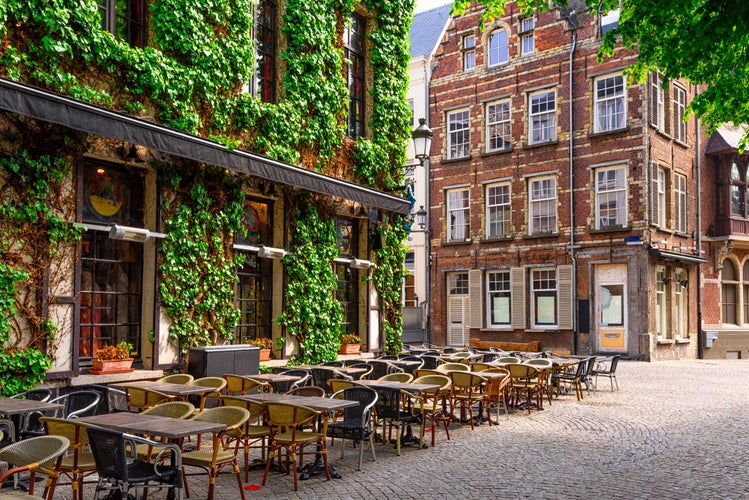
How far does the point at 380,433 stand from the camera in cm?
928

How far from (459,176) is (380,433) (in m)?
19.3

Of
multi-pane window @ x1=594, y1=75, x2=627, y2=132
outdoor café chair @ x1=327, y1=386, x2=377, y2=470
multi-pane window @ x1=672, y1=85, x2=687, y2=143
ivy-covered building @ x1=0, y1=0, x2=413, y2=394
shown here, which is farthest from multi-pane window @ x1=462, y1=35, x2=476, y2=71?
outdoor café chair @ x1=327, y1=386, x2=377, y2=470

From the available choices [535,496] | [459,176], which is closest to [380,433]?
[535,496]

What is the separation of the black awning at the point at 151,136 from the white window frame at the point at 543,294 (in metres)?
14.3

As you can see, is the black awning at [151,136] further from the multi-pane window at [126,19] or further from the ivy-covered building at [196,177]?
the multi-pane window at [126,19]

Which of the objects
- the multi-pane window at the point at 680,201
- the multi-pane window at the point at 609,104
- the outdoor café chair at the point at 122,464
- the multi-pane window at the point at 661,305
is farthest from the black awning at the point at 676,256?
the outdoor café chair at the point at 122,464

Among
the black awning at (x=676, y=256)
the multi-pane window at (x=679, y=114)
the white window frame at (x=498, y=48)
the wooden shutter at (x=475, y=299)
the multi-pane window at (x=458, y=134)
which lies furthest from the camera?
the multi-pane window at (x=458, y=134)

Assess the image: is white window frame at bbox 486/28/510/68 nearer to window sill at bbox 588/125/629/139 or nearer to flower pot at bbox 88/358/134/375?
window sill at bbox 588/125/629/139

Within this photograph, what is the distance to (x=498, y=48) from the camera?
27.1 metres

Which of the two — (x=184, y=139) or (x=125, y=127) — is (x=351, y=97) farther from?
(x=125, y=127)

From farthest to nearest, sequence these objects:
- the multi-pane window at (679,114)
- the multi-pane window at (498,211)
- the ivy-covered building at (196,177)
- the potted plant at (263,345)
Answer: the multi-pane window at (498,211), the multi-pane window at (679,114), the potted plant at (263,345), the ivy-covered building at (196,177)

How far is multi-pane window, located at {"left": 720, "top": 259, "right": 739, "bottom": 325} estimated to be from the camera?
27.5 m

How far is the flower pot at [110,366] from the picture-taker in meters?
8.69

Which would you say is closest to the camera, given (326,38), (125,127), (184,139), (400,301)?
(125,127)
